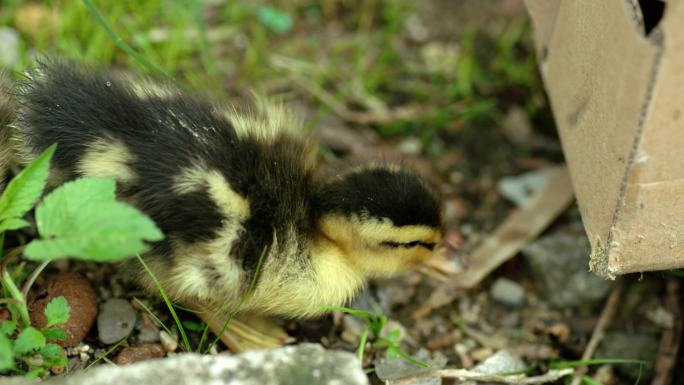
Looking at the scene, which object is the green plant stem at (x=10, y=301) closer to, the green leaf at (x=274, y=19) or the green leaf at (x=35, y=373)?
the green leaf at (x=35, y=373)

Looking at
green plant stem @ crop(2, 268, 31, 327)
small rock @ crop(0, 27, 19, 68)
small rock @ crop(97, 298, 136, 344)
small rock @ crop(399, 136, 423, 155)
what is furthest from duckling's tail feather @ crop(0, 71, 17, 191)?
small rock @ crop(399, 136, 423, 155)

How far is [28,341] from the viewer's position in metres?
1.41

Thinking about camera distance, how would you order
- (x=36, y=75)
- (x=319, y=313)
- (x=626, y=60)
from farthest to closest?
(x=319, y=313) < (x=36, y=75) < (x=626, y=60)

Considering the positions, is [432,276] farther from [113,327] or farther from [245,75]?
[245,75]

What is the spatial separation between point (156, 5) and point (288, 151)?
3.41 ft

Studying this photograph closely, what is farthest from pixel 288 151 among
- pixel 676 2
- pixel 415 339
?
pixel 676 2

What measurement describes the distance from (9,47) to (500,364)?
1588 mm

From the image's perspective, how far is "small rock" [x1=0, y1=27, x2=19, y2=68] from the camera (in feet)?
7.24

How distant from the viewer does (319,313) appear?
5.71 feet

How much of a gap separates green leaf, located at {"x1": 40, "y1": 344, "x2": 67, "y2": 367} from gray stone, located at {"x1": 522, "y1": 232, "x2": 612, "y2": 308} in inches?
49.1

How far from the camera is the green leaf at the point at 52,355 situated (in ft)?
4.77

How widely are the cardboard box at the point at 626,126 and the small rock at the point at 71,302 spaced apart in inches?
40.4

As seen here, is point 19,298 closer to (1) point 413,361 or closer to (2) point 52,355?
(2) point 52,355

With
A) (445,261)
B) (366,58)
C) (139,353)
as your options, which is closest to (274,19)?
(366,58)
